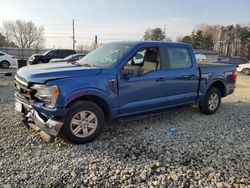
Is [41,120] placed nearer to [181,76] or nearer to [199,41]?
[181,76]

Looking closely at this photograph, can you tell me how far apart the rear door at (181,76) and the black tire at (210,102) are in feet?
1.48

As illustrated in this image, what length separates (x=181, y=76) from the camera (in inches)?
197

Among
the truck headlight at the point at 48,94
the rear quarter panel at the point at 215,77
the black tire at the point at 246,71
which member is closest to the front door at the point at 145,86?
the truck headlight at the point at 48,94

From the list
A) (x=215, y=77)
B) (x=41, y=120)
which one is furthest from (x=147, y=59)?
(x=41, y=120)

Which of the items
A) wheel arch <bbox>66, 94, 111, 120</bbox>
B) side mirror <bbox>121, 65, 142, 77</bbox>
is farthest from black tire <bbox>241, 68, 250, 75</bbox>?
wheel arch <bbox>66, 94, 111, 120</bbox>

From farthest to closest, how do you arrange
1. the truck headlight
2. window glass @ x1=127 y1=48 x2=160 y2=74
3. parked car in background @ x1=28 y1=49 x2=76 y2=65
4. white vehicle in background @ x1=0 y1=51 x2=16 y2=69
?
parked car in background @ x1=28 y1=49 x2=76 y2=65 < white vehicle in background @ x1=0 y1=51 x2=16 y2=69 < window glass @ x1=127 y1=48 x2=160 y2=74 < the truck headlight

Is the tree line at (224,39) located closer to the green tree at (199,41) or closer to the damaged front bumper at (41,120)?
the green tree at (199,41)

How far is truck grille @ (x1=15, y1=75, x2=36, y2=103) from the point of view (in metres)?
3.76

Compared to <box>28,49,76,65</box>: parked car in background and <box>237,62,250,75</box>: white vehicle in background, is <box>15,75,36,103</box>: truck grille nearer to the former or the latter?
<box>28,49,76,65</box>: parked car in background

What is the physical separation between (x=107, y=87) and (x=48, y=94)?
98 centimetres

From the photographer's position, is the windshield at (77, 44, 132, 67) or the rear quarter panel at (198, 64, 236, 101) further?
the rear quarter panel at (198, 64, 236, 101)

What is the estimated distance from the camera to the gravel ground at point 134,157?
3.02m

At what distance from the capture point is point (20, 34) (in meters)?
78.5

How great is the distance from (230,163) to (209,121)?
200 centimetres
